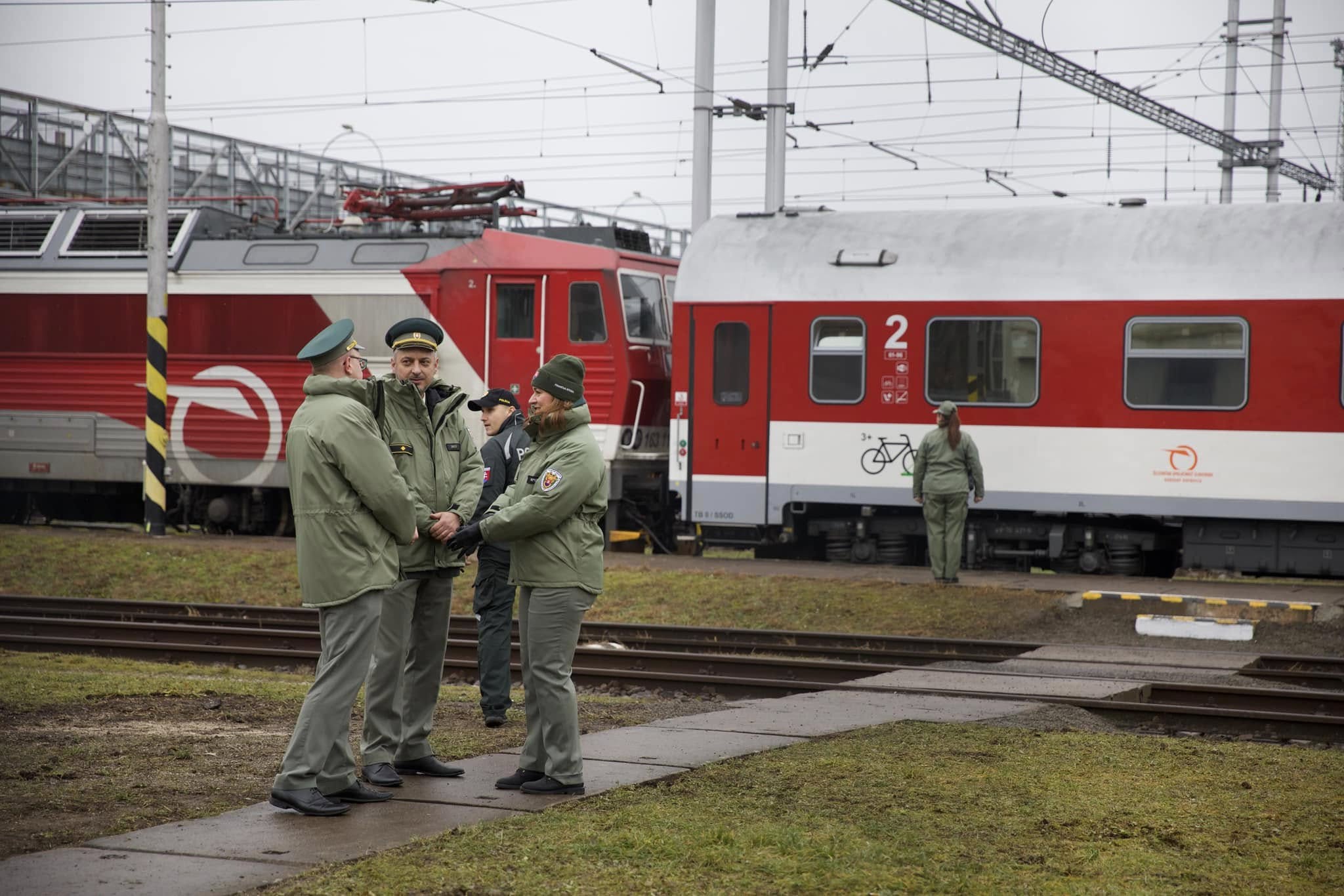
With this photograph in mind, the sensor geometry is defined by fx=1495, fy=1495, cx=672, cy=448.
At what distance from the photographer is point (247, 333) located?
20.0 meters

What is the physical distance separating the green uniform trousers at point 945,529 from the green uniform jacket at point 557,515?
918cm

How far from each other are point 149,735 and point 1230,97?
25212 mm

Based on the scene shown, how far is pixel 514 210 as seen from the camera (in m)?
19.4

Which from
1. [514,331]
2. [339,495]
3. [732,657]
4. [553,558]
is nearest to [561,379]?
[553,558]

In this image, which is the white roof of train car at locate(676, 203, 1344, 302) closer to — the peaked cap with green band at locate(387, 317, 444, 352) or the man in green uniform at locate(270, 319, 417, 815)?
the peaked cap with green band at locate(387, 317, 444, 352)

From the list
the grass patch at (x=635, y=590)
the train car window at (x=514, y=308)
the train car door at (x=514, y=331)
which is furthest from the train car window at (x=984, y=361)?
the train car window at (x=514, y=308)

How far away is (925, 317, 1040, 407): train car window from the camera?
16.6 m

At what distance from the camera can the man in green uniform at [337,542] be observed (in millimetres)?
6148

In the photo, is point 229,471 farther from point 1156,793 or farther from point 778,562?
point 1156,793

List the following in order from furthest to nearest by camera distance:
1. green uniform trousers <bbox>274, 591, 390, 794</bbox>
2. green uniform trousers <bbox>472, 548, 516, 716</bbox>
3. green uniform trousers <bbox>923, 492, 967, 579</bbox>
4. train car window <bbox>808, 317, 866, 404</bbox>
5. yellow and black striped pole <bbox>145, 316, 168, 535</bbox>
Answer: yellow and black striped pole <bbox>145, 316, 168, 535</bbox> < train car window <bbox>808, 317, 866, 404</bbox> < green uniform trousers <bbox>923, 492, 967, 579</bbox> < green uniform trousers <bbox>472, 548, 516, 716</bbox> < green uniform trousers <bbox>274, 591, 390, 794</bbox>

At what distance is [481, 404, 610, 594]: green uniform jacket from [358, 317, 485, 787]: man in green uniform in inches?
11.4

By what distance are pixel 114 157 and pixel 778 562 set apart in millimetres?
24139

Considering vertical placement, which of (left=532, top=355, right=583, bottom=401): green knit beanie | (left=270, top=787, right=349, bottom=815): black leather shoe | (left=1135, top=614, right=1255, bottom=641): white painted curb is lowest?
(left=1135, top=614, right=1255, bottom=641): white painted curb

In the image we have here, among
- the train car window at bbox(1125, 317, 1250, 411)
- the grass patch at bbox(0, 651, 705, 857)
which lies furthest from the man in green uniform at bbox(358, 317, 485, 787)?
the train car window at bbox(1125, 317, 1250, 411)
